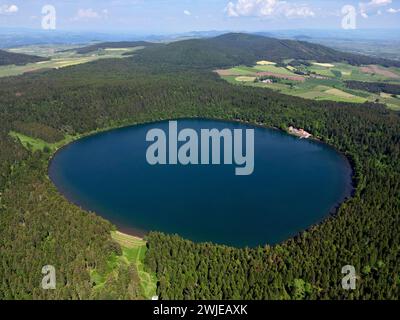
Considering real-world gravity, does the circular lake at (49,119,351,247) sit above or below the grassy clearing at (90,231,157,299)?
above

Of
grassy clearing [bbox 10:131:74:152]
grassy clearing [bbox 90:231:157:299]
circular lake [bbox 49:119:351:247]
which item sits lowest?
grassy clearing [bbox 90:231:157:299]

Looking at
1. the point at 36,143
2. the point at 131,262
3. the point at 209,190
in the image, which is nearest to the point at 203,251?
the point at 131,262

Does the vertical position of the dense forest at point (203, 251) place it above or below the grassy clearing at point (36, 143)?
below

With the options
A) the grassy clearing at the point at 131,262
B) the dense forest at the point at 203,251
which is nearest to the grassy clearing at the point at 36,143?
the dense forest at the point at 203,251

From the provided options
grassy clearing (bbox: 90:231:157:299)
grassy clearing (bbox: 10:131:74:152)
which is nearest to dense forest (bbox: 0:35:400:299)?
grassy clearing (bbox: 90:231:157:299)

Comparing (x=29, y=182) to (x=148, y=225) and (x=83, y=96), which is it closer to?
(x=148, y=225)

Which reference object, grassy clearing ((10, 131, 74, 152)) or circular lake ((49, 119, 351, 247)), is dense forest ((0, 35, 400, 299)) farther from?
circular lake ((49, 119, 351, 247))

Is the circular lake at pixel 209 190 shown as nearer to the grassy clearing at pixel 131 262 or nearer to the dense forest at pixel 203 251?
the grassy clearing at pixel 131 262

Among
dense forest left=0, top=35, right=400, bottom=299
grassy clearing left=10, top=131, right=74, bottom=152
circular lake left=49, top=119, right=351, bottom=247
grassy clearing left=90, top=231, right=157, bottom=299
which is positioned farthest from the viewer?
grassy clearing left=10, top=131, right=74, bottom=152
